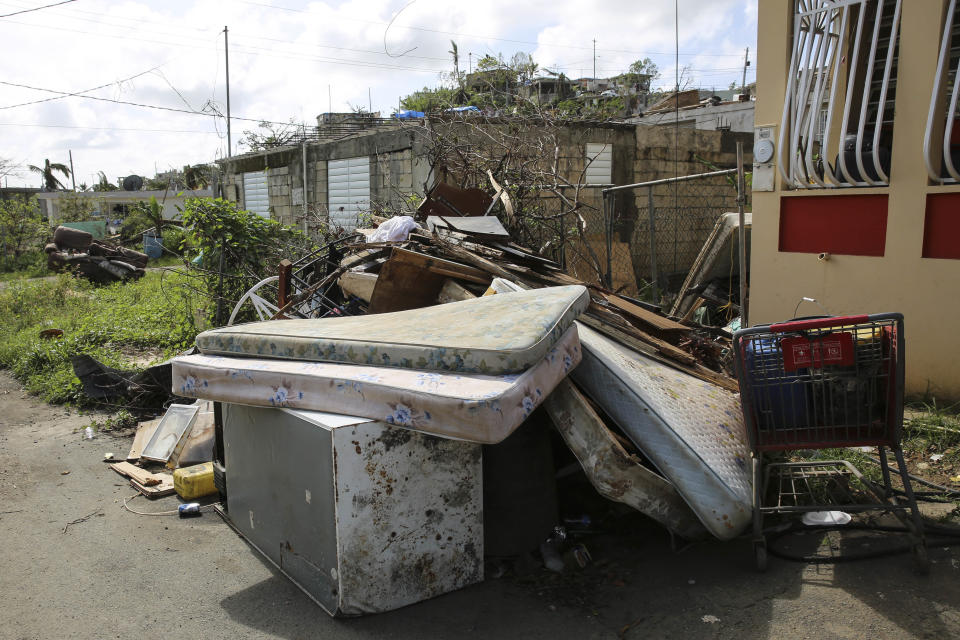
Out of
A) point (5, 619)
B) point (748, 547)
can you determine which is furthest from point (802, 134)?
point (5, 619)

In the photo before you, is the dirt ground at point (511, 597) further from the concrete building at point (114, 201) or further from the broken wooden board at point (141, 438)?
the concrete building at point (114, 201)

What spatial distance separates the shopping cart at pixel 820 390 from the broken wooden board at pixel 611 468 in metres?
0.33

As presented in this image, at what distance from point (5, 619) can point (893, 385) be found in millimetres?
3733

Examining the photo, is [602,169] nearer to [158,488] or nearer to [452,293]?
[452,293]

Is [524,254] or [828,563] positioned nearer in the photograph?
[828,563]

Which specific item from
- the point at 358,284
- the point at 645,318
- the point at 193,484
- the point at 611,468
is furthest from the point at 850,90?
Result: the point at 193,484

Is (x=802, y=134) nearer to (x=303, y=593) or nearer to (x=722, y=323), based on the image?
(x=722, y=323)

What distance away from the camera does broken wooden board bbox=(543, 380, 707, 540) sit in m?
2.55

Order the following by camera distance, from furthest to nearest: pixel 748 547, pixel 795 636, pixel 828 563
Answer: pixel 748 547 < pixel 828 563 < pixel 795 636

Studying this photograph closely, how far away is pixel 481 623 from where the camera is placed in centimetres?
250

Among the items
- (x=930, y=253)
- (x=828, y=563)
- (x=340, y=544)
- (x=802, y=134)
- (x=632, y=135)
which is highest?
(x=632, y=135)

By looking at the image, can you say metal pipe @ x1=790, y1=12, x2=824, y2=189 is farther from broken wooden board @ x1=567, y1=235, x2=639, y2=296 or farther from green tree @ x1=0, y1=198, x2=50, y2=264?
green tree @ x1=0, y1=198, x2=50, y2=264

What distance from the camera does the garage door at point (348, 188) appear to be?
11.4m

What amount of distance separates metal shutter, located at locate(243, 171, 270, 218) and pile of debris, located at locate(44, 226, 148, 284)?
297 centimetres
